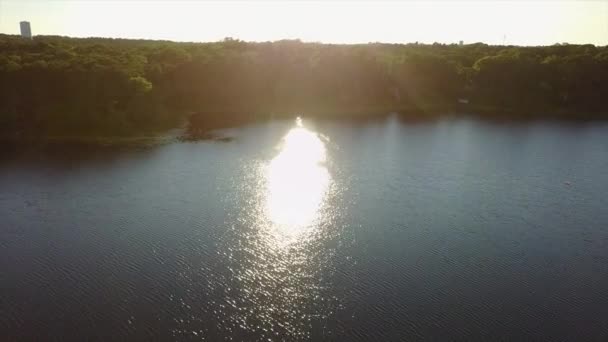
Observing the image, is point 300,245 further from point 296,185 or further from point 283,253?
point 296,185

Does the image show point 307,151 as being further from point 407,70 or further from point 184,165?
point 407,70

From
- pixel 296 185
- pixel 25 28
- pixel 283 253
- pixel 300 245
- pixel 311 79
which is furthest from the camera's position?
pixel 25 28

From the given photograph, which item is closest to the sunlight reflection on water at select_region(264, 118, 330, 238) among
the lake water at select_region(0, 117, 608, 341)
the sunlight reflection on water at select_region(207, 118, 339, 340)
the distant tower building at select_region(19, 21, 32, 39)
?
the sunlight reflection on water at select_region(207, 118, 339, 340)

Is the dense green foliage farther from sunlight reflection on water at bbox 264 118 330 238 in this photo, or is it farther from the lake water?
sunlight reflection on water at bbox 264 118 330 238

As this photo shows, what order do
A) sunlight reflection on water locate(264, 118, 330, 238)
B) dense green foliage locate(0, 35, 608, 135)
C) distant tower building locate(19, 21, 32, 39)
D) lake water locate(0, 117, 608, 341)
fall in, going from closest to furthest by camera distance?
lake water locate(0, 117, 608, 341) → sunlight reflection on water locate(264, 118, 330, 238) → dense green foliage locate(0, 35, 608, 135) → distant tower building locate(19, 21, 32, 39)

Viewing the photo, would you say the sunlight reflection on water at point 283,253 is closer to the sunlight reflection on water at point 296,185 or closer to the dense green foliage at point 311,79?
the sunlight reflection on water at point 296,185

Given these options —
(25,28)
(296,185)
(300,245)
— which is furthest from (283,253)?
(25,28)

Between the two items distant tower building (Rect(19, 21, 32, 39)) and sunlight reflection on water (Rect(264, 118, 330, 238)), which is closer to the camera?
sunlight reflection on water (Rect(264, 118, 330, 238))
